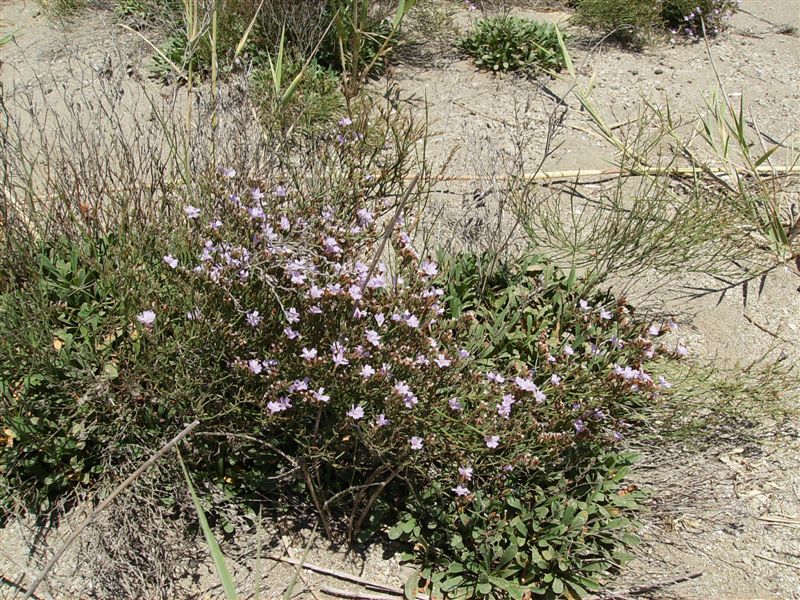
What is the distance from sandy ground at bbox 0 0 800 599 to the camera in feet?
7.85

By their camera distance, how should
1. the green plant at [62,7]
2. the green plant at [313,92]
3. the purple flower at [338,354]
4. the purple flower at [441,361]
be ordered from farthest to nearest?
the green plant at [62,7], the green plant at [313,92], the purple flower at [441,361], the purple flower at [338,354]

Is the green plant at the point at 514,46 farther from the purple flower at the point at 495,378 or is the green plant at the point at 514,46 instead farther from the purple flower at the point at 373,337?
the purple flower at the point at 373,337

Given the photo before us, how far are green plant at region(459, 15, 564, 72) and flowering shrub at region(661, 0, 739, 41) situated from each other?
3.94 ft

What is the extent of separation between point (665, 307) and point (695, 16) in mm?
3255

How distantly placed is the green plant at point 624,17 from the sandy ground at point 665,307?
6.9 inches

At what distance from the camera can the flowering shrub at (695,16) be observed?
5477mm

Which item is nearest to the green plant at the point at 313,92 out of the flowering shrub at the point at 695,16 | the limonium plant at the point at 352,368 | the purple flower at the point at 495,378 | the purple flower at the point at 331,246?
the limonium plant at the point at 352,368

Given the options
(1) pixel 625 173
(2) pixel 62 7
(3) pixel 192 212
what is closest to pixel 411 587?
(3) pixel 192 212

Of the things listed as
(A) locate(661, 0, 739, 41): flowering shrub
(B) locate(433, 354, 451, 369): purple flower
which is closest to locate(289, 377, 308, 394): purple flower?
(B) locate(433, 354, 451, 369): purple flower

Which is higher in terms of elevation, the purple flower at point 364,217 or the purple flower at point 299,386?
the purple flower at point 364,217

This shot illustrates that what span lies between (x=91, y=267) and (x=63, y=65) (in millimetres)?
2980

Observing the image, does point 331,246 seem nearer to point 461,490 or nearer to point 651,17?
point 461,490

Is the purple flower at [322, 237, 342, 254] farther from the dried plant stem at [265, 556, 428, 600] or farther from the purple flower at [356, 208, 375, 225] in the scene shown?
the dried plant stem at [265, 556, 428, 600]

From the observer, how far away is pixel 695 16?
5527 millimetres
